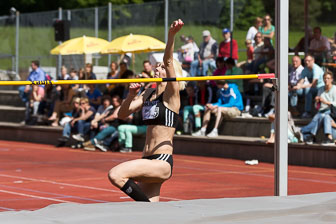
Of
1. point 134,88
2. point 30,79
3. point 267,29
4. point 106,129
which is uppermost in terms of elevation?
point 267,29

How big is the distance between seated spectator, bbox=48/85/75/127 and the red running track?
383 cm

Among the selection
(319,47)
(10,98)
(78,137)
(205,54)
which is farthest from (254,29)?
(10,98)

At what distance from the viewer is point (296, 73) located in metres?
18.2

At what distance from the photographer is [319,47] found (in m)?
19.3

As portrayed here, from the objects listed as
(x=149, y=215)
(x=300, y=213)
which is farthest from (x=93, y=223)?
(x=300, y=213)

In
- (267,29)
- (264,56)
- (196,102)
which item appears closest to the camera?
(196,102)

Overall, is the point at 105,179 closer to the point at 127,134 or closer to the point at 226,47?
the point at 127,134

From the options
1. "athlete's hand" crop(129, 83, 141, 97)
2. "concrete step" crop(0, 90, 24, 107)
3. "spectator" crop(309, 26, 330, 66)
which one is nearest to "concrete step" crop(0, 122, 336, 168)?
"spectator" crop(309, 26, 330, 66)

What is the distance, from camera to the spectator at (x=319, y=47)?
19.1 metres

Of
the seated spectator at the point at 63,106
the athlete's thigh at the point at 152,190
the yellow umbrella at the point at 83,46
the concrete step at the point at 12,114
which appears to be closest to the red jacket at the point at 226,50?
the yellow umbrella at the point at 83,46

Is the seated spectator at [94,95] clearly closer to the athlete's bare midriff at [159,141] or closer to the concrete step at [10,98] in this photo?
the concrete step at [10,98]

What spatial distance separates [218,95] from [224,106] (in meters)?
0.37

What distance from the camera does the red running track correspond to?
1153cm

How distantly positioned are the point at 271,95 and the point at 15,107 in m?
10.5
